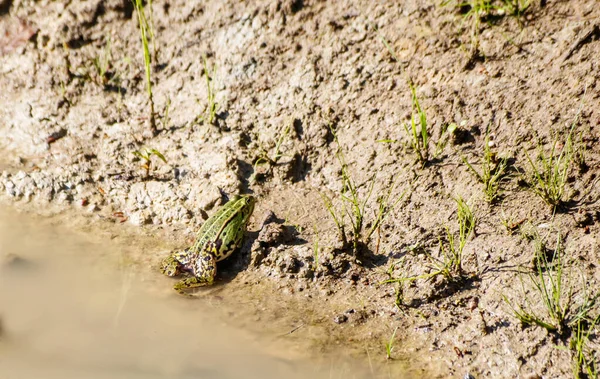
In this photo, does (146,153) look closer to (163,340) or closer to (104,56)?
(104,56)

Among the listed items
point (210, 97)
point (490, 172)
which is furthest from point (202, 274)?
point (490, 172)

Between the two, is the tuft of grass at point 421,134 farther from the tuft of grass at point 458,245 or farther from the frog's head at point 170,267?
the frog's head at point 170,267

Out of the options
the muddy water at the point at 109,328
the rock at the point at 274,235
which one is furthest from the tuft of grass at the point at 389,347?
the rock at the point at 274,235

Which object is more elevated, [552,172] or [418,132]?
[418,132]

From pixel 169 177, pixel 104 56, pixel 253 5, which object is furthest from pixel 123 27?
pixel 169 177

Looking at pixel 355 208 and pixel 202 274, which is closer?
pixel 202 274

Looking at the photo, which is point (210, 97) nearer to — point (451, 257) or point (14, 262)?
point (14, 262)
